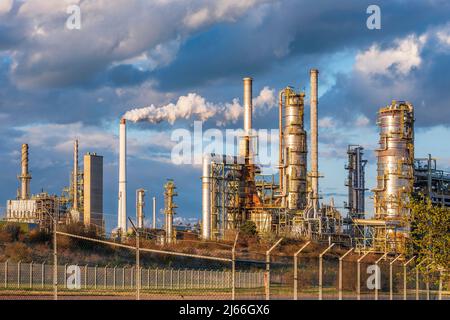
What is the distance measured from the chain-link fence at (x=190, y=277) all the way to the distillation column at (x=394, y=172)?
5257mm

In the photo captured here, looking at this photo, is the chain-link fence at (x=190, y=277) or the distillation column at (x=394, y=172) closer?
the chain-link fence at (x=190, y=277)

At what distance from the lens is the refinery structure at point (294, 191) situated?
7375cm

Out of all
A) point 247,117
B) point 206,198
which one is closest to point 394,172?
point 247,117

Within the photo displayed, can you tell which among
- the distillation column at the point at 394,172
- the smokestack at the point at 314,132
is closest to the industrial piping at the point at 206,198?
the smokestack at the point at 314,132

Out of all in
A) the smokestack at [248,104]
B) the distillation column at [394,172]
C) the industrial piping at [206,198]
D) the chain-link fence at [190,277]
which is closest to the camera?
the chain-link fence at [190,277]

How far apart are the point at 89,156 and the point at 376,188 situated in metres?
27.3

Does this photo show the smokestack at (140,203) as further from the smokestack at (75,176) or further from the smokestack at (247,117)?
the smokestack at (247,117)

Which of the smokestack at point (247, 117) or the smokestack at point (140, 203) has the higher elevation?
the smokestack at point (247, 117)

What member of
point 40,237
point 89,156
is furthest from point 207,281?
point 89,156

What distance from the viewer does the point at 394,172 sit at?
7362 centimetres

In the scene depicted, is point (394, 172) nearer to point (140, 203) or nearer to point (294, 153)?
point (294, 153)

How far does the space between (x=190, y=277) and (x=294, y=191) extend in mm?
33589

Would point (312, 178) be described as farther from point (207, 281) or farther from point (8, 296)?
point (8, 296)

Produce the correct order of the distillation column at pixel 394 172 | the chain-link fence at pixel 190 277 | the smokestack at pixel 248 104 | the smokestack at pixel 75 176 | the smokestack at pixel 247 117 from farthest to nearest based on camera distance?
the smokestack at pixel 75 176
the smokestack at pixel 248 104
the smokestack at pixel 247 117
the distillation column at pixel 394 172
the chain-link fence at pixel 190 277
